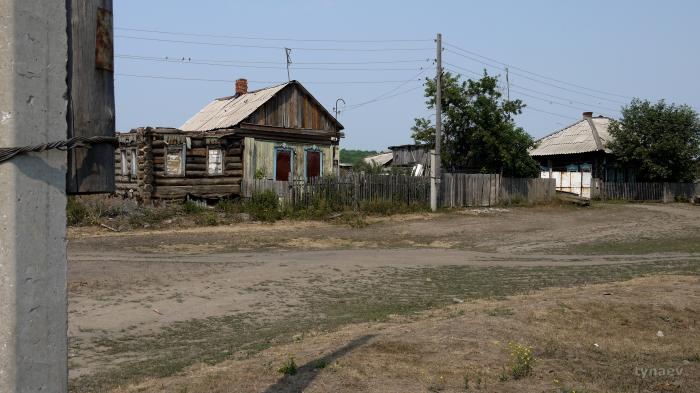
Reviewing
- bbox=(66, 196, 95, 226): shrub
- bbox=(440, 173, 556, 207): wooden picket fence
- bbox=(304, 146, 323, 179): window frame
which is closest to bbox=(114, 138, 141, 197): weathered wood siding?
bbox=(66, 196, 95, 226): shrub

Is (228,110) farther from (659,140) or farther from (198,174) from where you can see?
(659,140)

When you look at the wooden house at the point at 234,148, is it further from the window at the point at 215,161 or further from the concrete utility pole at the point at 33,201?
the concrete utility pole at the point at 33,201

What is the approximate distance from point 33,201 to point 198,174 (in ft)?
75.4

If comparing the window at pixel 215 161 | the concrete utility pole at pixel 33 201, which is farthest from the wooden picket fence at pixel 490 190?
the concrete utility pole at pixel 33 201

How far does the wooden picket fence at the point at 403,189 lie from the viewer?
23.9 metres

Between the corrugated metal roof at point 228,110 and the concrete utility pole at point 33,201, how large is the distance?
78.5 ft

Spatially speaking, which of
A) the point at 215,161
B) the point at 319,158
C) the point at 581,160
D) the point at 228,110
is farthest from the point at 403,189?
the point at 581,160

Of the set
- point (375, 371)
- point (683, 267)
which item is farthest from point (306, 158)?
point (375, 371)

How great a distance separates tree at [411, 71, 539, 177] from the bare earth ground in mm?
12519

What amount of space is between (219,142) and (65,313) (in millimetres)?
23539

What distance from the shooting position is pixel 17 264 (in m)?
2.03

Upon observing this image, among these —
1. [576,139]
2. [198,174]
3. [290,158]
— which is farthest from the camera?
[576,139]

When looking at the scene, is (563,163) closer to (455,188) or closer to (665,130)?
(665,130)

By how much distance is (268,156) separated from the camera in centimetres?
2677
